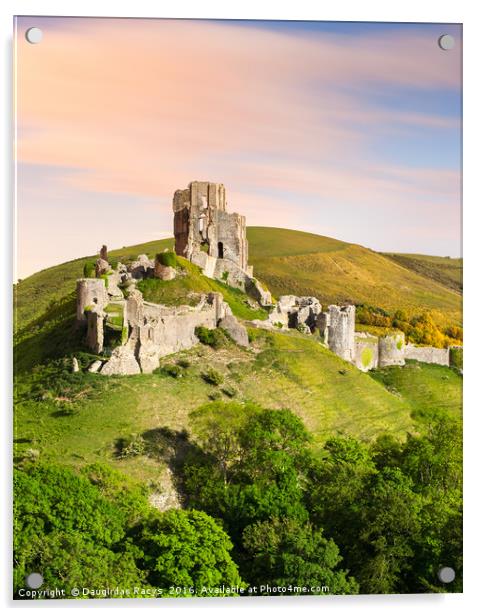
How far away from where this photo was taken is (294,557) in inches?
917

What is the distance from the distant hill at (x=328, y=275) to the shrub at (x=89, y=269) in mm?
200

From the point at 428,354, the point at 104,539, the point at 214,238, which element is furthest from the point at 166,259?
the point at 104,539

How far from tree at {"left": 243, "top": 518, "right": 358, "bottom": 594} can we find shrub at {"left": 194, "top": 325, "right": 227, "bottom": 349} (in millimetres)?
8308

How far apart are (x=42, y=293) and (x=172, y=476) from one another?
769 centimetres

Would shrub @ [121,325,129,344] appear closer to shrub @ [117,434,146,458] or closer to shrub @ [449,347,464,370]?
shrub @ [117,434,146,458]

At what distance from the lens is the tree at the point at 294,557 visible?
22.9 meters

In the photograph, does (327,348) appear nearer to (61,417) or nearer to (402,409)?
(402,409)

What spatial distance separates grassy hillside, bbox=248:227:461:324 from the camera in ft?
141

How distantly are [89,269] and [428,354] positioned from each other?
15.3m

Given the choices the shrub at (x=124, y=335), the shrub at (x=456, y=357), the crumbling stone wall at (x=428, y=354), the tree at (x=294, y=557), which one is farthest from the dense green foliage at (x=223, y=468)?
the crumbling stone wall at (x=428, y=354)

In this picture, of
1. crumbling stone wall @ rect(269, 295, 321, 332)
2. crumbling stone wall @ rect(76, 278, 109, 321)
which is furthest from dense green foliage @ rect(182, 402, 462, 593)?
crumbling stone wall @ rect(269, 295, 321, 332)

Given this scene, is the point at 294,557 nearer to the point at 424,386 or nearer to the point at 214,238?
the point at 424,386

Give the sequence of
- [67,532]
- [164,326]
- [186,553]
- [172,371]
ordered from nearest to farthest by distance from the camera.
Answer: [186,553] < [67,532] < [172,371] < [164,326]

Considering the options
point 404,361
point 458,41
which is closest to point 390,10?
point 458,41
